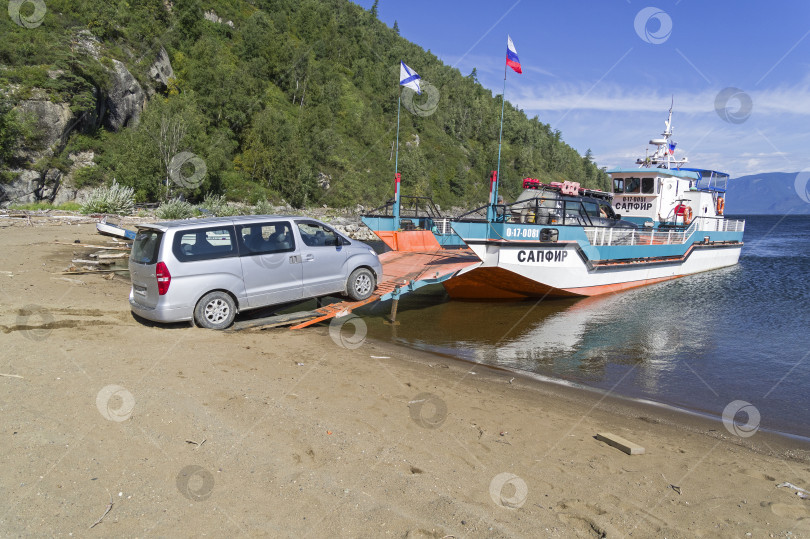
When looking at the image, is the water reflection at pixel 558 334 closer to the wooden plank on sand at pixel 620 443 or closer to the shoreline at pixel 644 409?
the shoreline at pixel 644 409

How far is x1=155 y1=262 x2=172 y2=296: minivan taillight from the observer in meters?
7.42

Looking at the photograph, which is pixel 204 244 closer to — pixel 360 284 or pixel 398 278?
pixel 360 284

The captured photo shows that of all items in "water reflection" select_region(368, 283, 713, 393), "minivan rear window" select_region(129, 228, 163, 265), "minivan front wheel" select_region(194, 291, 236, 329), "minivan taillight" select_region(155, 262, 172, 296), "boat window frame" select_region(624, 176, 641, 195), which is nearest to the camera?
"minivan taillight" select_region(155, 262, 172, 296)

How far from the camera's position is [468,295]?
15.3m

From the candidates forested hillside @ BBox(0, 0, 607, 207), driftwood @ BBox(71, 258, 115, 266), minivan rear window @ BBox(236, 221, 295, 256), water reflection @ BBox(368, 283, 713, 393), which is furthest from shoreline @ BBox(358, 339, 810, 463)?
forested hillside @ BBox(0, 0, 607, 207)

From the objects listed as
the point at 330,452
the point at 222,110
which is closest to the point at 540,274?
the point at 330,452

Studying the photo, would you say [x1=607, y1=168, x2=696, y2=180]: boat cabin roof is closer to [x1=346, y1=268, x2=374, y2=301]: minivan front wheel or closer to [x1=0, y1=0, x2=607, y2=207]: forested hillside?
[x1=346, y1=268, x2=374, y2=301]: minivan front wheel

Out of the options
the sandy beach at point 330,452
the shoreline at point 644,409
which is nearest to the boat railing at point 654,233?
the shoreline at point 644,409

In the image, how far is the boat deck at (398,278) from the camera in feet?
29.7

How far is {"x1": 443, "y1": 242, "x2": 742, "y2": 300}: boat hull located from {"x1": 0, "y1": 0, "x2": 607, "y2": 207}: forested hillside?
24974mm

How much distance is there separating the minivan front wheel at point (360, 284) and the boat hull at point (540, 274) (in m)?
3.88

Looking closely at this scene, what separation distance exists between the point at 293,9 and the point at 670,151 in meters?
79.9

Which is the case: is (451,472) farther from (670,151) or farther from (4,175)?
(4,175)

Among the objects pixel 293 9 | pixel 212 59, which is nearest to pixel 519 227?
pixel 212 59
